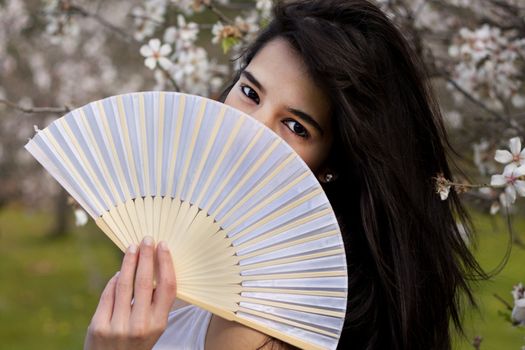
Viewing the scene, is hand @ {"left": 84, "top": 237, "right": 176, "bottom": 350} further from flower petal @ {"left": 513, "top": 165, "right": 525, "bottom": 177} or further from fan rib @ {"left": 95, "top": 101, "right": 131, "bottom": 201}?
flower petal @ {"left": 513, "top": 165, "right": 525, "bottom": 177}

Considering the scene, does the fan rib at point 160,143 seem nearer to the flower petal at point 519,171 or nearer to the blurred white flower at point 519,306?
the flower petal at point 519,171

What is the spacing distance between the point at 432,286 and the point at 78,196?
774mm

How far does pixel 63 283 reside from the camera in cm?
808

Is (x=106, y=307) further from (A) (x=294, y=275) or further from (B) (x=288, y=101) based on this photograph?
(B) (x=288, y=101)

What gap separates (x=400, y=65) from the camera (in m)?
1.56

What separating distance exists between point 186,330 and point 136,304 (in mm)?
366

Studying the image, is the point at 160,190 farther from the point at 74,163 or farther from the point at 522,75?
the point at 522,75

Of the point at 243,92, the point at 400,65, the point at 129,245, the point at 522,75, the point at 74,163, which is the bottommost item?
the point at 129,245

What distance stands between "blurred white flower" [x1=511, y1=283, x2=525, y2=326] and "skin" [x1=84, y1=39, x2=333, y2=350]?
0.47m

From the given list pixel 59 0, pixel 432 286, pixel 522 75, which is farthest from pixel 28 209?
pixel 432 286

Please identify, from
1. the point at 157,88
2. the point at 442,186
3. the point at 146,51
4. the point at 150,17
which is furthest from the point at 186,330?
the point at 150,17

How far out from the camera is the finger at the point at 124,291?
47.9 inches

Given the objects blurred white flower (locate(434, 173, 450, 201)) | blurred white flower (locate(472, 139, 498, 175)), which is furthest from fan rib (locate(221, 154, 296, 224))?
blurred white flower (locate(472, 139, 498, 175))

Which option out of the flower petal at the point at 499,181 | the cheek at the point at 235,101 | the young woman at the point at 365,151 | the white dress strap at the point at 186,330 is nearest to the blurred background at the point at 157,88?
the flower petal at the point at 499,181
